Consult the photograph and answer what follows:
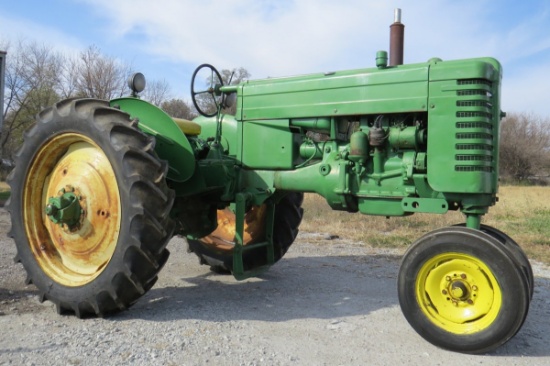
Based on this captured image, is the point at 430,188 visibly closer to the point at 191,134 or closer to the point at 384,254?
the point at 191,134

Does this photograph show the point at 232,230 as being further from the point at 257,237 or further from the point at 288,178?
the point at 288,178

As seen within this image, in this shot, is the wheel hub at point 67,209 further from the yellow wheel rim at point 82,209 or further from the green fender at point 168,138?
the green fender at point 168,138

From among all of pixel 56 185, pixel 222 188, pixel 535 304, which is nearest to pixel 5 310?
pixel 56 185

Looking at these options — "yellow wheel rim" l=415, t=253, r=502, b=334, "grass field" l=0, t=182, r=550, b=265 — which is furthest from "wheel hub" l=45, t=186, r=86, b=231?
"grass field" l=0, t=182, r=550, b=265

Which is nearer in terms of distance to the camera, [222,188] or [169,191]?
[169,191]

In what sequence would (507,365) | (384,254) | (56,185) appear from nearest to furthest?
(507,365) → (56,185) → (384,254)

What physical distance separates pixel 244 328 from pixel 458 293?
160cm

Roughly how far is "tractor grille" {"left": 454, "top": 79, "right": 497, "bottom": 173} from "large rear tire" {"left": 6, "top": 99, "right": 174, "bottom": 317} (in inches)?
89.4

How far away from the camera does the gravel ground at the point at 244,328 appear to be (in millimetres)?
3232

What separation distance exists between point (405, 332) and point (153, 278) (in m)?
2.01

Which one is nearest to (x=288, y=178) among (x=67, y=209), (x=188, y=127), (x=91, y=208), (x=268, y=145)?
(x=268, y=145)

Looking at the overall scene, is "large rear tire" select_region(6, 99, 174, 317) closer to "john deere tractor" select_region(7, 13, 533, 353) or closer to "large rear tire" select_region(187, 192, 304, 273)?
"john deere tractor" select_region(7, 13, 533, 353)

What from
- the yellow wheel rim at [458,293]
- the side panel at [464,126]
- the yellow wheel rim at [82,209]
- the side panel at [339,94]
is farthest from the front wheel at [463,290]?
the yellow wheel rim at [82,209]

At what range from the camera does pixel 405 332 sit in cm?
382
